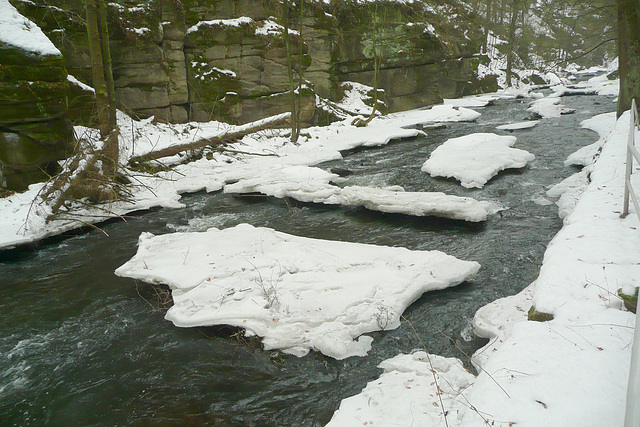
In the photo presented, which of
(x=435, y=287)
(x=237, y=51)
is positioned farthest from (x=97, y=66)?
(x=435, y=287)

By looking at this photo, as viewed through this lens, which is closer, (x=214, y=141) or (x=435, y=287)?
(x=435, y=287)

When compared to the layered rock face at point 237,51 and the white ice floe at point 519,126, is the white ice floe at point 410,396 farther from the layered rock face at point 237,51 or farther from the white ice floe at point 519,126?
the white ice floe at point 519,126

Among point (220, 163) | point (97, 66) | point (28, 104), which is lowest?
point (220, 163)

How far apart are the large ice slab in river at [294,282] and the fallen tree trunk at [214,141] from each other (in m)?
5.55

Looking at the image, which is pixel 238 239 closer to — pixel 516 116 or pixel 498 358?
pixel 498 358

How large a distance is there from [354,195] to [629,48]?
9.55 metres

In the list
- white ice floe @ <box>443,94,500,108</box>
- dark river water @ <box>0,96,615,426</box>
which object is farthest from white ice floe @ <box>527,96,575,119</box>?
dark river water @ <box>0,96,615,426</box>

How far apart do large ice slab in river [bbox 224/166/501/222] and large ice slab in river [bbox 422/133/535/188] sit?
7.19 ft

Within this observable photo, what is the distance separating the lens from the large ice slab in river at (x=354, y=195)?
8.89 meters

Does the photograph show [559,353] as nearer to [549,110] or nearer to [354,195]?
[354,195]

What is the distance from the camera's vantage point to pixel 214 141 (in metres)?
14.8

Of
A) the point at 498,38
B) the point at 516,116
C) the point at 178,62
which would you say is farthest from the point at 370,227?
the point at 498,38

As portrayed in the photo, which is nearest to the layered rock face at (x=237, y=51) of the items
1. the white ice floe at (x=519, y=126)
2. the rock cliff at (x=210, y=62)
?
the rock cliff at (x=210, y=62)

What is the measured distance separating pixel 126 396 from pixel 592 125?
708 inches
